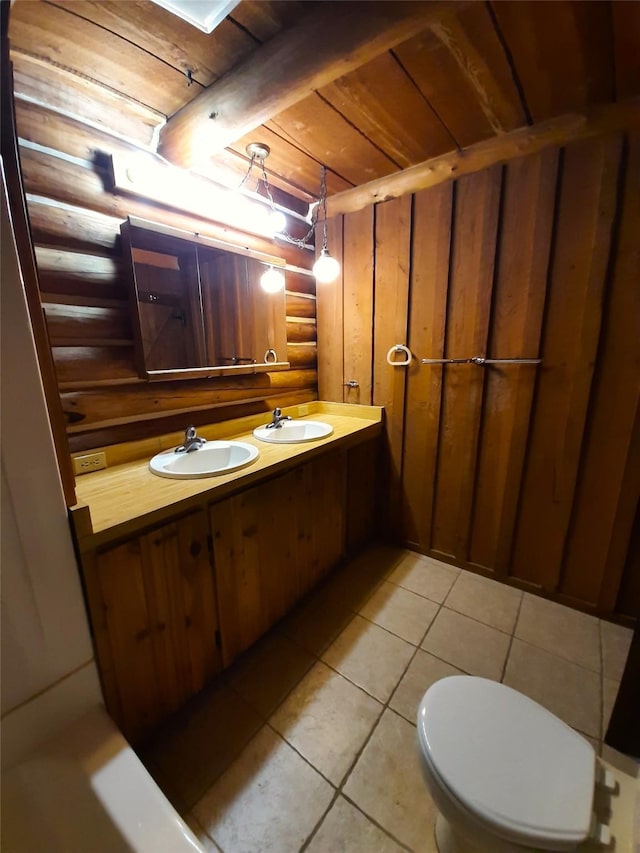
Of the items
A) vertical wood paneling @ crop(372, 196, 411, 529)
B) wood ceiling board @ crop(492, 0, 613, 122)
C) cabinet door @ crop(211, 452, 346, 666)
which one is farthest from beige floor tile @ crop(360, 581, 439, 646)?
wood ceiling board @ crop(492, 0, 613, 122)

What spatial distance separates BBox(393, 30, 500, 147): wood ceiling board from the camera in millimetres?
1136

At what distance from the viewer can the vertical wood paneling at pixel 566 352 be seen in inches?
57.0

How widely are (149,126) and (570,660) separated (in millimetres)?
3067

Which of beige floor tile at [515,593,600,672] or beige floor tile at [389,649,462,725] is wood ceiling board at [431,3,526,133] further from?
beige floor tile at [515,593,600,672]

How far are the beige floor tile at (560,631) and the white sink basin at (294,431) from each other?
56.4 inches

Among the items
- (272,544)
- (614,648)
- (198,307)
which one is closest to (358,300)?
(198,307)

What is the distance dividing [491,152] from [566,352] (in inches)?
41.9

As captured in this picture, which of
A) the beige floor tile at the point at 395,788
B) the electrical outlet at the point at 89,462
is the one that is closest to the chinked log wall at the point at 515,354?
the beige floor tile at the point at 395,788

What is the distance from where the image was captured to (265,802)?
1045 millimetres

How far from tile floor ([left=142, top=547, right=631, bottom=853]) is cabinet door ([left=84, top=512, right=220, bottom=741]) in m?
0.19

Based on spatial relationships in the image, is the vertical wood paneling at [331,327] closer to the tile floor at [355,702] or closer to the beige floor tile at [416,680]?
the tile floor at [355,702]

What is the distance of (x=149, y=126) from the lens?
4.80 ft

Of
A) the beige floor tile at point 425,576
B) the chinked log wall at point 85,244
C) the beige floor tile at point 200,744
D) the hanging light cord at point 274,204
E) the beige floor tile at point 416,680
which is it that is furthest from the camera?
the beige floor tile at point 425,576

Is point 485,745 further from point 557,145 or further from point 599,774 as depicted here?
point 557,145
